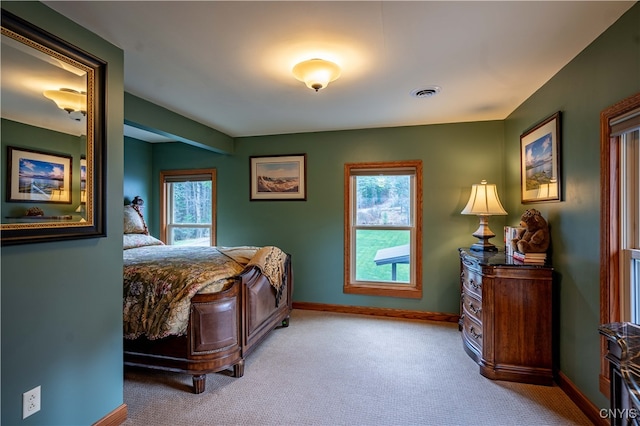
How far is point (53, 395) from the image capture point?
1563mm

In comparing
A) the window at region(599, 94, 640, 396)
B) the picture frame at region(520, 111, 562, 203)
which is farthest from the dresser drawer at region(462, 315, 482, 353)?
the picture frame at region(520, 111, 562, 203)

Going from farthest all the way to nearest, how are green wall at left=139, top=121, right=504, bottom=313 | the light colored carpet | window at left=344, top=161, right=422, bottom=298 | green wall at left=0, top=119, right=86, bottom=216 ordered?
window at left=344, top=161, right=422, bottom=298 → green wall at left=139, top=121, right=504, bottom=313 → the light colored carpet → green wall at left=0, top=119, right=86, bottom=216

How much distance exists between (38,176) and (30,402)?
110 centimetres

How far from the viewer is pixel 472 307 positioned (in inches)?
106

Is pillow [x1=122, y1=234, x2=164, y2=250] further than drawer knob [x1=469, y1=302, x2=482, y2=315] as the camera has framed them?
Yes

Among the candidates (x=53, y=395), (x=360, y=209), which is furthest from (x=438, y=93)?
(x=53, y=395)

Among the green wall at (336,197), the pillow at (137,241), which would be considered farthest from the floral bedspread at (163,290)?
the green wall at (336,197)

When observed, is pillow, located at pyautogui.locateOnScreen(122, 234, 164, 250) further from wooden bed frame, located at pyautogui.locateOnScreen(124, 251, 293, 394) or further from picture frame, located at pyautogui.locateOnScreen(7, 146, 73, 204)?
picture frame, located at pyautogui.locateOnScreen(7, 146, 73, 204)

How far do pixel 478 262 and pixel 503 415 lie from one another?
1065mm

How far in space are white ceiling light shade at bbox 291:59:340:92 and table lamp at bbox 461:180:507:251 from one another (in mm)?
2031

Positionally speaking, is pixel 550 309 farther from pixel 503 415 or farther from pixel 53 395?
pixel 53 395

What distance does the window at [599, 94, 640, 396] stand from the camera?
5.68 feet

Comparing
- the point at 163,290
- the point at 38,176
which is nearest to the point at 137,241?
the point at 163,290

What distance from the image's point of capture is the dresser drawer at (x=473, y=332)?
253 centimetres
